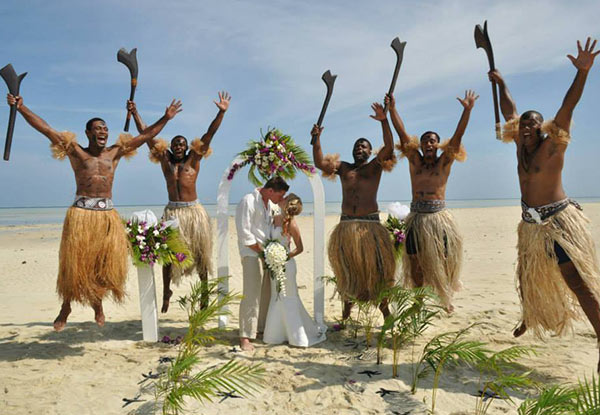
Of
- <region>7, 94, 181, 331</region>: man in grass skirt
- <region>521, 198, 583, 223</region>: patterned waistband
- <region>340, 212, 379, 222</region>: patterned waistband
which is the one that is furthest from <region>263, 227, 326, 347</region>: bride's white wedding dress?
<region>521, 198, 583, 223</region>: patterned waistband

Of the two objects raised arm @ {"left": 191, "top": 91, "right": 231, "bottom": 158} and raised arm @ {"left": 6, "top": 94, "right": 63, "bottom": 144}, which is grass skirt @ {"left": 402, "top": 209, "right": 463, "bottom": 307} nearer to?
raised arm @ {"left": 191, "top": 91, "right": 231, "bottom": 158}

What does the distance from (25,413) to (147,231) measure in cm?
209

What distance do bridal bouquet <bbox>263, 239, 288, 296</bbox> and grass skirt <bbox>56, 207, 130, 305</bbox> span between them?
1.53m

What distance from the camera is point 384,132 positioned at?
A: 191 inches

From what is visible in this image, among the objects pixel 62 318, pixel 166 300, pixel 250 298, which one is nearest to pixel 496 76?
pixel 250 298

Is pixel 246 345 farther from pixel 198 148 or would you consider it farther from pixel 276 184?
pixel 198 148

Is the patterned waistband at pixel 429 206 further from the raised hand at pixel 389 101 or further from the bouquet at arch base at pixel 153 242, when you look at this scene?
the bouquet at arch base at pixel 153 242

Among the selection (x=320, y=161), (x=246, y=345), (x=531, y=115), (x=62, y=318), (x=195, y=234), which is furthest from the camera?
(x=195, y=234)

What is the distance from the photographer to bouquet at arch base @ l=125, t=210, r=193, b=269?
464 cm

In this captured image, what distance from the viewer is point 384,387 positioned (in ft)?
11.4

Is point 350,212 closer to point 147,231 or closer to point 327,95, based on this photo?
point 327,95

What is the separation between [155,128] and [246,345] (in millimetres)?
2617

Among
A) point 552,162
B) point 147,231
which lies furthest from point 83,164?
point 552,162

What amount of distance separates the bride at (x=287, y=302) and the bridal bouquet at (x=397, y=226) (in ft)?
4.33
